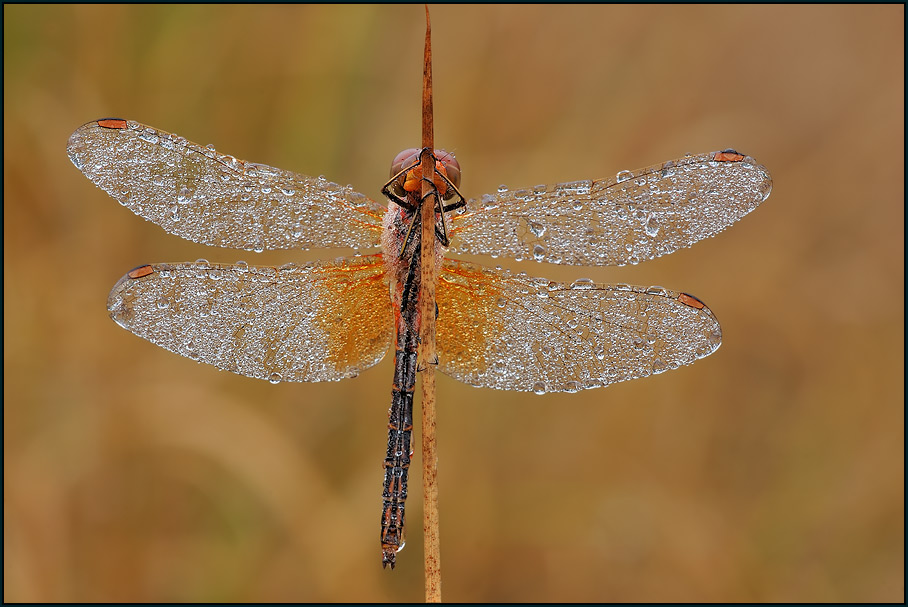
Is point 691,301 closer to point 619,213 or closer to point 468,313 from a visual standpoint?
point 619,213

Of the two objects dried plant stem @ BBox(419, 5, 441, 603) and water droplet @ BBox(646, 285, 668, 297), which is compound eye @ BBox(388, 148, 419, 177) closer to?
dried plant stem @ BBox(419, 5, 441, 603)

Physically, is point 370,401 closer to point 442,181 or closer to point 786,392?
point 442,181

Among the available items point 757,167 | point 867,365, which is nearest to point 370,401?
point 757,167

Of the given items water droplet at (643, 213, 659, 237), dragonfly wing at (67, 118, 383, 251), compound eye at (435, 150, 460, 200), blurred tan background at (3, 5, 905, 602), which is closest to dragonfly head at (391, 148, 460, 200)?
compound eye at (435, 150, 460, 200)

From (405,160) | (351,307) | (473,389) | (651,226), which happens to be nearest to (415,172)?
(405,160)

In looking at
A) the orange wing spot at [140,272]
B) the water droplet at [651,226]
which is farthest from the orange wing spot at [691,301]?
the orange wing spot at [140,272]

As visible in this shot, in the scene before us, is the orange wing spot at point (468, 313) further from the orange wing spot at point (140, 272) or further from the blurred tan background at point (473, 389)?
the blurred tan background at point (473, 389)

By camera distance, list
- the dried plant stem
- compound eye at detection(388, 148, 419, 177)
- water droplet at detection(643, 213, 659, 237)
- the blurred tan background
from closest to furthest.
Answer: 1. the dried plant stem
2. compound eye at detection(388, 148, 419, 177)
3. water droplet at detection(643, 213, 659, 237)
4. the blurred tan background
